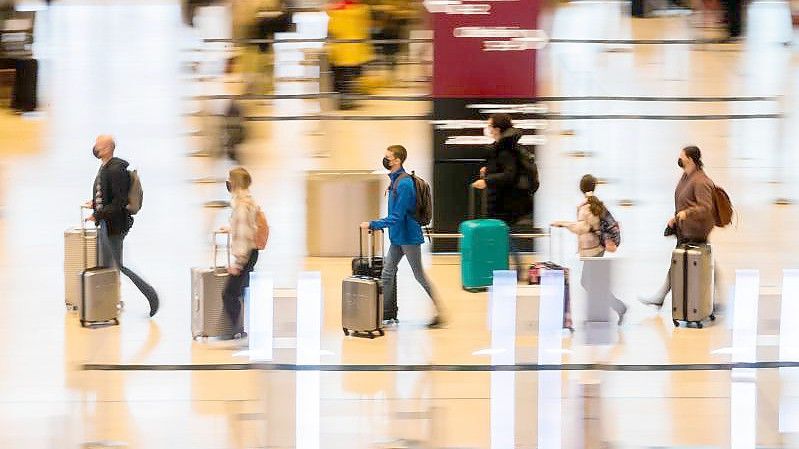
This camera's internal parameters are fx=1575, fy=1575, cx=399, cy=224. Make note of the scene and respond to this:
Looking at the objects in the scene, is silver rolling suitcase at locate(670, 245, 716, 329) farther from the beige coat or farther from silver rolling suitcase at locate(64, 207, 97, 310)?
silver rolling suitcase at locate(64, 207, 97, 310)

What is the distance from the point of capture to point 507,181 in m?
14.0

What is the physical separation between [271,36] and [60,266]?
219 inches

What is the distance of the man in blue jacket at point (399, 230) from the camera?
1238cm

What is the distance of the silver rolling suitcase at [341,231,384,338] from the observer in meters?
12.3

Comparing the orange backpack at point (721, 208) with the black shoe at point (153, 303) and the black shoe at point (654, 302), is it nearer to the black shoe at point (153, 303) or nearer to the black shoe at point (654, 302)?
the black shoe at point (654, 302)

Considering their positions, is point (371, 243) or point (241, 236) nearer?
point (241, 236)

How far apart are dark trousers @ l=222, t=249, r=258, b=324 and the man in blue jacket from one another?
957mm

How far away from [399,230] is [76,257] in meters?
2.78

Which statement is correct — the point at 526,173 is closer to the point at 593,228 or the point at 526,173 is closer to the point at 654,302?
the point at 654,302

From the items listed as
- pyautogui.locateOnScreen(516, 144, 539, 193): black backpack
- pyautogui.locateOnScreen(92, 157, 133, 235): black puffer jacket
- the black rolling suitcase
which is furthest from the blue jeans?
the black rolling suitcase

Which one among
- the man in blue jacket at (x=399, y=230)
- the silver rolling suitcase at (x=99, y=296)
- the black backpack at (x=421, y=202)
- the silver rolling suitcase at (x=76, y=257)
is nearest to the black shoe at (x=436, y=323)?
the man in blue jacket at (x=399, y=230)

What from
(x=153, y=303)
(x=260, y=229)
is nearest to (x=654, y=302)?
(x=260, y=229)

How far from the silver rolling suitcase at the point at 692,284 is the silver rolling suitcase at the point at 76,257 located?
477cm

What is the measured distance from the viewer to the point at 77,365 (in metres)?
11.4
